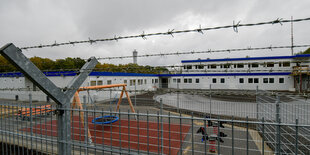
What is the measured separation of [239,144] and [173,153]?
9.09 ft

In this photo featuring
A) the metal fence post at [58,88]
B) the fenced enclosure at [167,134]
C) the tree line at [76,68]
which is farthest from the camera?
the tree line at [76,68]

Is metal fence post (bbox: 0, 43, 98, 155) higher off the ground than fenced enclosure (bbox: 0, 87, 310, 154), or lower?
higher

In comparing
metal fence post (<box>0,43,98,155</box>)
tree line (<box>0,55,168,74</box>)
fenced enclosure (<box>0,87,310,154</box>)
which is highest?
tree line (<box>0,55,168,74</box>)

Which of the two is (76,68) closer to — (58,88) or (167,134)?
(167,134)

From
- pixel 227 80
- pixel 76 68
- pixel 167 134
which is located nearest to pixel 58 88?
pixel 167 134

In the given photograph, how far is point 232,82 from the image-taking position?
2850cm

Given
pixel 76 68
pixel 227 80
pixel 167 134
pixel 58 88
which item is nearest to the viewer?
pixel 58 88

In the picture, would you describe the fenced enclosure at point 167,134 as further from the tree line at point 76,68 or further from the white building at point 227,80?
the white building at point 227,80

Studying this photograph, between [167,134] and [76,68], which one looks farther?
[76,68]

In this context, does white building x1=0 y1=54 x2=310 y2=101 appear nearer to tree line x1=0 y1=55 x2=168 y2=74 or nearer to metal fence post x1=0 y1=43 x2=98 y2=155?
tree line x1=0 y1=55 x2=168 y2=74

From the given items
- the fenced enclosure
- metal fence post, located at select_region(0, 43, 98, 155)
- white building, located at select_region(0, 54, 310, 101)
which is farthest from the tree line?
white building, located at select_region(0, 54, 310, 101)

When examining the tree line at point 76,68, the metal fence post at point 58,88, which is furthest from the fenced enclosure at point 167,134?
the tree line at point 76,68

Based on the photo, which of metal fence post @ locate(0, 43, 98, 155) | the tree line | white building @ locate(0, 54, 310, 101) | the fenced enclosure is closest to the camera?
metal fence post @ locate(0, 43, 98, 155)

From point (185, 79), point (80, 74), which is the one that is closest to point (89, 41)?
point (80, 74)
